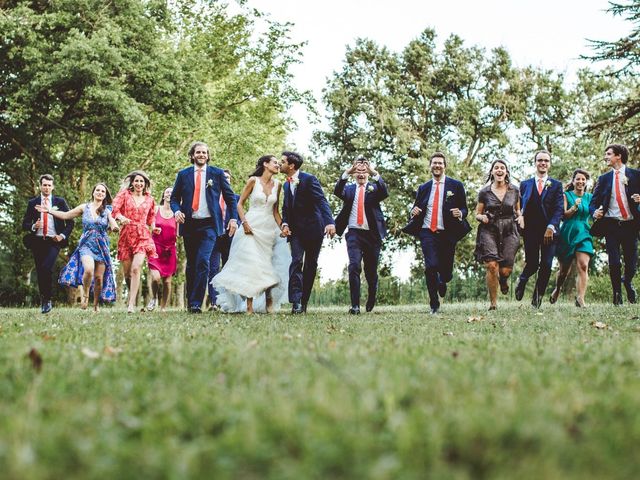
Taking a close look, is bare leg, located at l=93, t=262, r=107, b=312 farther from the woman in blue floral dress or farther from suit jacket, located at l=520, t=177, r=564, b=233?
suit jacket, located at l=520, t=177, r=564, b=233

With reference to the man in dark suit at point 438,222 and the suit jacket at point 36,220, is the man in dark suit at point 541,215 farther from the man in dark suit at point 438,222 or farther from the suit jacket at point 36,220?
the suit jacket at point 36,220

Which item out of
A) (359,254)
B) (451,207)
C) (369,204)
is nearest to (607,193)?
(451,207)

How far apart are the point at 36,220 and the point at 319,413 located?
39.8 feet

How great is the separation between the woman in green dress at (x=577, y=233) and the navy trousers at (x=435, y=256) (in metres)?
2.83

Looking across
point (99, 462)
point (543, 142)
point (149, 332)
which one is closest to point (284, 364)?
point (99, 462)

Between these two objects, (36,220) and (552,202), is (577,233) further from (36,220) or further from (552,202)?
(36,220)

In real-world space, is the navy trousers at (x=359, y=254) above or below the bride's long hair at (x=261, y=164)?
below

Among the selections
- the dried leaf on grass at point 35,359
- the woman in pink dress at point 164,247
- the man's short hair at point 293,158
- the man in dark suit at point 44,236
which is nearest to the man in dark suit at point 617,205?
the man's short hair at point 293,158

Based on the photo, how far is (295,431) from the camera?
7.53ft

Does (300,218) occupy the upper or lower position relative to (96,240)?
upper

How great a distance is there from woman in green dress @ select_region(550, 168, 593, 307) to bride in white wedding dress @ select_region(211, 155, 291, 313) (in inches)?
224

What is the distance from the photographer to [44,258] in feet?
43.7

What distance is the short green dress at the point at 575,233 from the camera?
13.6m

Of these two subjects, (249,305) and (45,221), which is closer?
(249,305)
